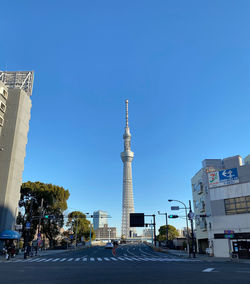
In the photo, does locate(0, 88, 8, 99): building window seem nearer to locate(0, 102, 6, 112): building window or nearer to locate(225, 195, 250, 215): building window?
locate(0, 102, 6, 112): building window

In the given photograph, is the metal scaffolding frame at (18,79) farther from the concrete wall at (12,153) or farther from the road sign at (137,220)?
the road sign at (137,220)

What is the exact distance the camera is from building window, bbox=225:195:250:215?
112ft

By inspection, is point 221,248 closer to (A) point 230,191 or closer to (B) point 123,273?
(A) point 230,191

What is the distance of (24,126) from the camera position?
2005 inches

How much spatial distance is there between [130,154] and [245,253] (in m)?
161

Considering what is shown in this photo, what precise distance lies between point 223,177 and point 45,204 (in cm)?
4138

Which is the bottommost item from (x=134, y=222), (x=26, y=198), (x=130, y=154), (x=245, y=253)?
(x=245, y=253)

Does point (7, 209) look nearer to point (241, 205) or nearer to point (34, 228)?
point (34, 228)

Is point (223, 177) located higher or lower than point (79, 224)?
higher

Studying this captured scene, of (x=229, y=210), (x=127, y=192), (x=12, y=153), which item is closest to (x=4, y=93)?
(x=12, y=153)

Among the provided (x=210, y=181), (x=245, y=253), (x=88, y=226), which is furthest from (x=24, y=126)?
(x=88, y=226)

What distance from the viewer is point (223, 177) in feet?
123

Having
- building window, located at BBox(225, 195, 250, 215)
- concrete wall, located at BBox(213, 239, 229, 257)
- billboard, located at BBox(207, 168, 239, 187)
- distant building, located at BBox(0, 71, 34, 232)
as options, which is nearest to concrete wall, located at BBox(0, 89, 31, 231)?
distant building, located at BBox(0, 71, 34, 232)

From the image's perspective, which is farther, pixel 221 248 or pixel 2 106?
pixel 2 106
